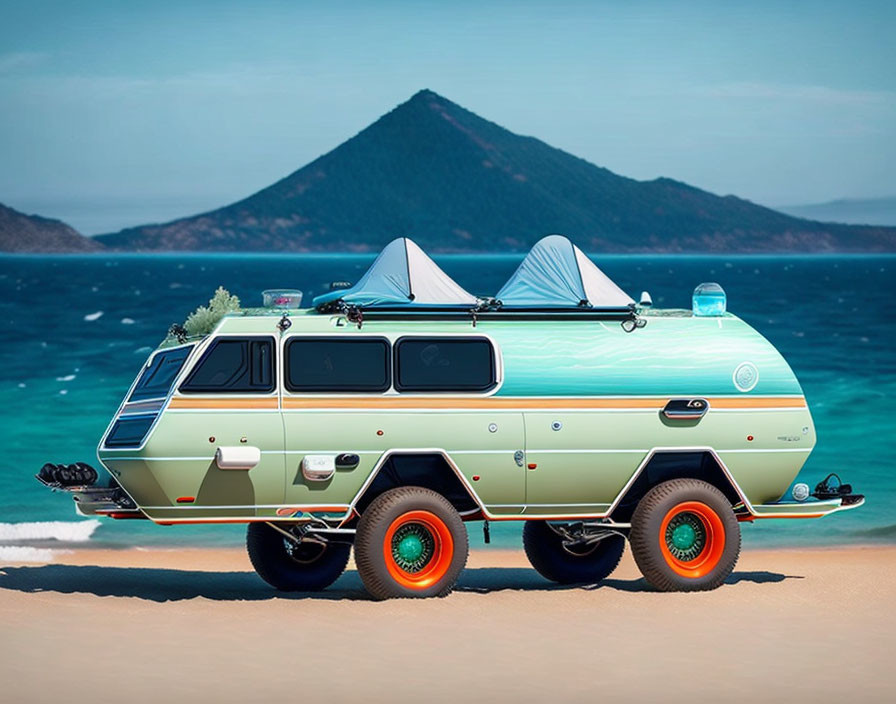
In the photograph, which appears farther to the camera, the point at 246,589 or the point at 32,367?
the point at 32,367

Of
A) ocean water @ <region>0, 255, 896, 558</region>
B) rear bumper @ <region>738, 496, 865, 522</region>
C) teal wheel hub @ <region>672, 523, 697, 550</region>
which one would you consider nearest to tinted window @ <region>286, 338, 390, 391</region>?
teal wheel hub @ <region>672, 523, 697, 550</region>

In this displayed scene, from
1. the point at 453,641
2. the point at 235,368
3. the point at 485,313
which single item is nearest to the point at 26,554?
the point at 235,368

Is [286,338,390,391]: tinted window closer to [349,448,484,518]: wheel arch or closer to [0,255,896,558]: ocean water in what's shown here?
[349,448,484,518]: wheel arch

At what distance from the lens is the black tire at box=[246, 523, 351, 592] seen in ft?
58.4

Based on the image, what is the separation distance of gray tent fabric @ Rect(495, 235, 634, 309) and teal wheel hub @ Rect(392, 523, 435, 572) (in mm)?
2354

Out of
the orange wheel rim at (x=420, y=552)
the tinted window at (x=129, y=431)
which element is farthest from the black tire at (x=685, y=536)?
the tinted window at (x=129, y=431)

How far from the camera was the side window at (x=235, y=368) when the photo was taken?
1605 cm

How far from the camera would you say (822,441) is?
40.0m

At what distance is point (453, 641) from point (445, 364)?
299cm

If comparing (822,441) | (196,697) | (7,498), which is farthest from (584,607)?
(822,441)

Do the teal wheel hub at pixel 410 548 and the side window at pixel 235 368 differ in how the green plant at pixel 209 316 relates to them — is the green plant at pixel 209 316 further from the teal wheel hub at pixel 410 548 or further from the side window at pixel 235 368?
the teal wheel hub at pixel 410 548

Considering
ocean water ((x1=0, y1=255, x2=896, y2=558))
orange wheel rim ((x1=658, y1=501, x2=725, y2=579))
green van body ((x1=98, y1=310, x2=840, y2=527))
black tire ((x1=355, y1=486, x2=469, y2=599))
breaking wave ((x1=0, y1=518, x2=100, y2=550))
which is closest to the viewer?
green van body ((x1=98, y1=310, x2=840, y2=527))

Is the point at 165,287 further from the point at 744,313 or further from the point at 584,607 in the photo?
the point at 584,607

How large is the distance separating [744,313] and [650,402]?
8687 cm
